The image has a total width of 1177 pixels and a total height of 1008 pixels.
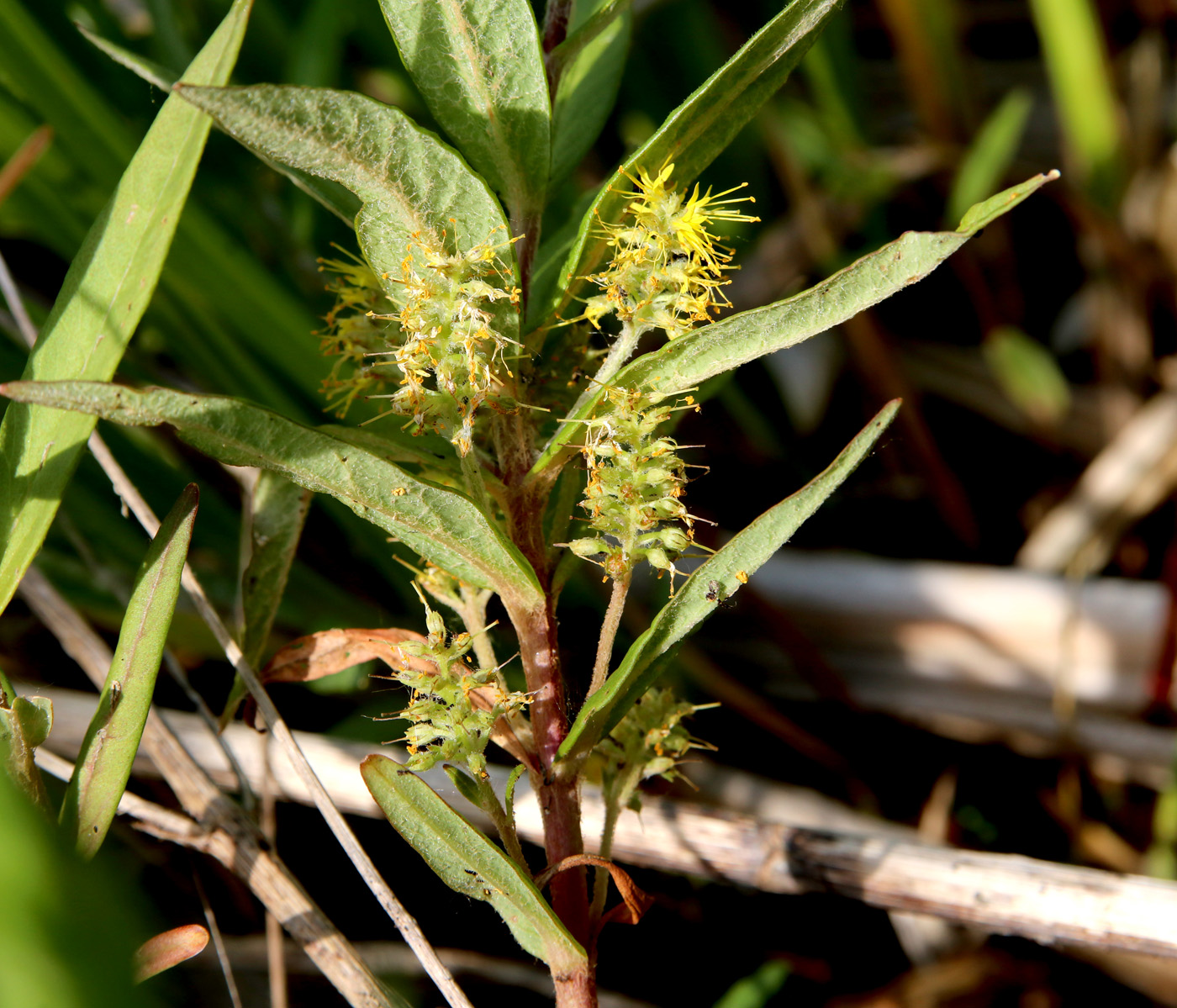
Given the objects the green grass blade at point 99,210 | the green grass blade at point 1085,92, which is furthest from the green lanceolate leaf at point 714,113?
the green grass blade at point 1085,92

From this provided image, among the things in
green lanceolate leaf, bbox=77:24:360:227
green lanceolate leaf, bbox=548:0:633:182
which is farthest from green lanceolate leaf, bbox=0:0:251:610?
green lanceolate leaf, bbox=548:0:633:182

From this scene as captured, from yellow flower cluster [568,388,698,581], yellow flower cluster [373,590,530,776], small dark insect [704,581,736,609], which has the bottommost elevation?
yellow flower cluster [373,590,530,776]

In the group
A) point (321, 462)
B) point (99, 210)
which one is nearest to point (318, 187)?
point (321, 462)

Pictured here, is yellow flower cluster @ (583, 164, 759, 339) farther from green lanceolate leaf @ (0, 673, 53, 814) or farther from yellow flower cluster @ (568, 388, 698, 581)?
green lanceolate leaf @ (0, 673, 53, 814)

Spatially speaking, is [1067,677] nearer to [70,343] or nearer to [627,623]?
[627,623]

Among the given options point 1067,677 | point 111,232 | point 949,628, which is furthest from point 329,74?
point 1067,677
